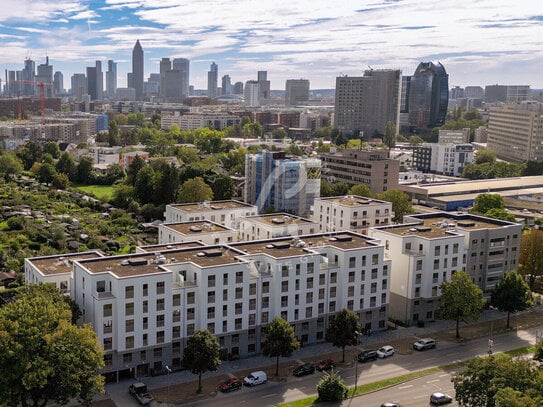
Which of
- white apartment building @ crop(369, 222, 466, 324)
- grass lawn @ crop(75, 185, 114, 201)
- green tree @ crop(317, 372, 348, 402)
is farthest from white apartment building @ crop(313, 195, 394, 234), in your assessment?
grass lawn @ crop(75, 185, 114, 201)

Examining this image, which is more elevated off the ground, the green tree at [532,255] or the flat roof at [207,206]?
the flat roof at [207,206]

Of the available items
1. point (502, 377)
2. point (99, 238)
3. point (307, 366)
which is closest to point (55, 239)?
point (99, 238)

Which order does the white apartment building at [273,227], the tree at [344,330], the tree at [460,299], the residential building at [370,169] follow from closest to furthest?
the tree at [344,330] < the tree at [460,299] < the white apartment building at [273,227] < the residential building at [370,169]

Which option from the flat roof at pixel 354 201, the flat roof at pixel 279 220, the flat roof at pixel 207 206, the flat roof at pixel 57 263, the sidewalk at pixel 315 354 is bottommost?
the sidewalk at pixel 315 354

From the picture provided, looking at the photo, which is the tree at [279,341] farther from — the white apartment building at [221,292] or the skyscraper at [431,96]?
the skyscraper at [431,96]

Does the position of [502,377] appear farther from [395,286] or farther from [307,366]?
[395,286]

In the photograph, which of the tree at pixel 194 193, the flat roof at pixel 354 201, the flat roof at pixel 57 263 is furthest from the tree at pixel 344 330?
the tree at pixel 194 193

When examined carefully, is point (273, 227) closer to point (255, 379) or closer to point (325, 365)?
point (325, 365)

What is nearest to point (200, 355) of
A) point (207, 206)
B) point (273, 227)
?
point (273, 227)

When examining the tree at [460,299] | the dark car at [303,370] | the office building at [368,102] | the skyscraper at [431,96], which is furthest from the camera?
the skyscraper at [431,96]
